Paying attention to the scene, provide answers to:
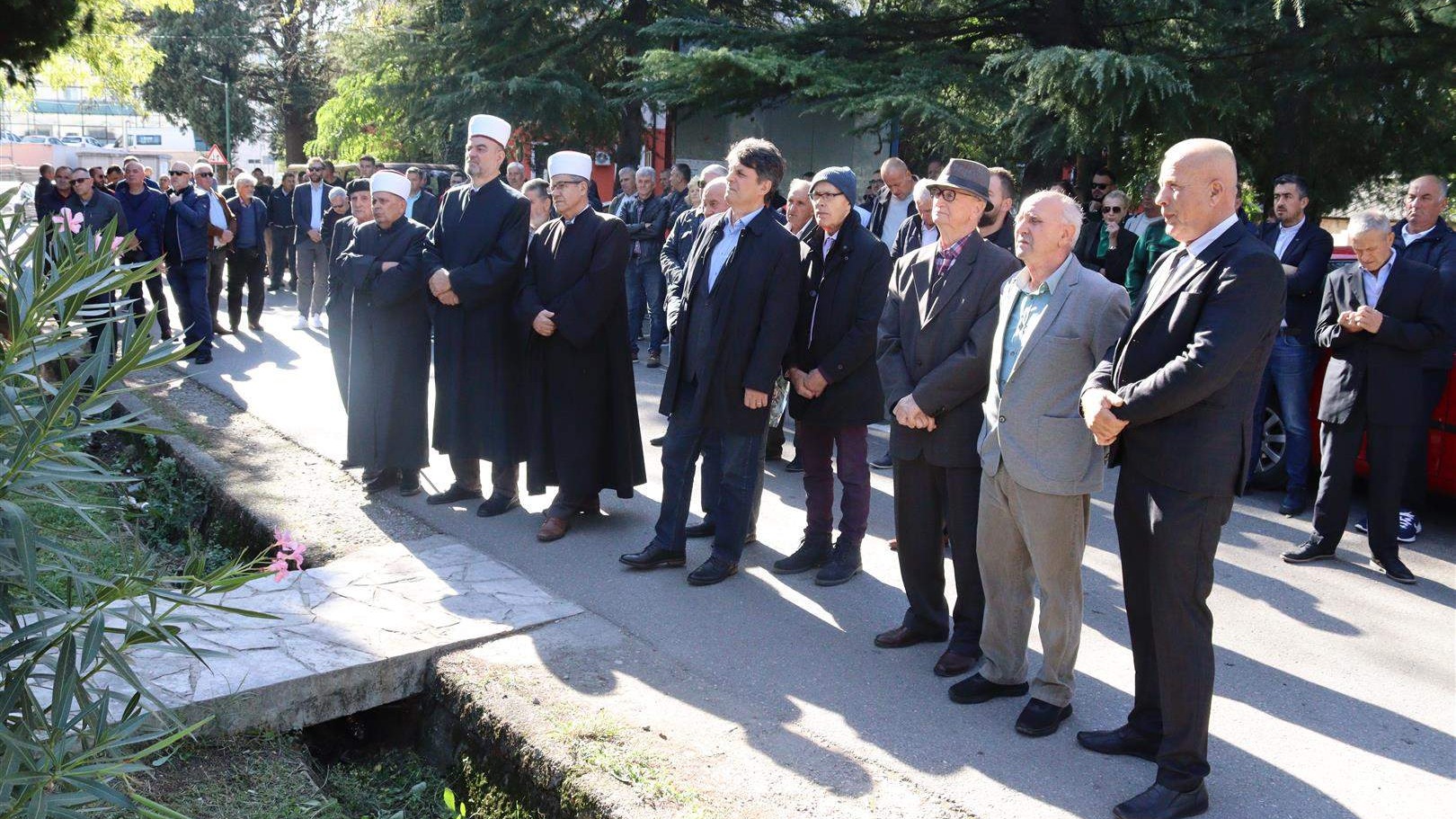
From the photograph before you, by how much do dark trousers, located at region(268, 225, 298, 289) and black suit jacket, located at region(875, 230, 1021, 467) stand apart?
45.8 feet

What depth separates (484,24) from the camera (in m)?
20.6

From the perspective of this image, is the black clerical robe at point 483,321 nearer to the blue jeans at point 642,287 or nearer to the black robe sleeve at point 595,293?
the black robe sleeve at point 595,293

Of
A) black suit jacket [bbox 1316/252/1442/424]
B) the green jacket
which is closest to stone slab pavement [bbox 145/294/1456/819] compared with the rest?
black suit jacket [bbox 1316/252/1442/424]

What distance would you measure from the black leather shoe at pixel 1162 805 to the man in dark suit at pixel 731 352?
2.53 metres

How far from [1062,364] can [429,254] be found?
13.7 ft

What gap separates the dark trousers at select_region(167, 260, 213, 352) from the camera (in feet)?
40.6

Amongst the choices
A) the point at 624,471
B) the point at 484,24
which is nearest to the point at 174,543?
the point at 624,471

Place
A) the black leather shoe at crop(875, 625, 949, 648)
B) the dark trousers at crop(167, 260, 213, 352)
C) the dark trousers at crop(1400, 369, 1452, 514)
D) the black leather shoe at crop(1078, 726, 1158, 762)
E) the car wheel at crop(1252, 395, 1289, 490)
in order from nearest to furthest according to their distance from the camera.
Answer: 1. the black leather shoe at crop(1078, 726, 1158, 762)
2. the black leather shoe at crop(875, 625, 949, 648)
3. the dark trousers at crop(1400, 369, 1452, 514)
4. the car wheel at crop(1252, 395, 1289, 490)
5. the dark trousers at crop(167, 260, 213, 352)

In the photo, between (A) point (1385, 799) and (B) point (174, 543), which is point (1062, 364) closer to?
(A) point (1385, 799)

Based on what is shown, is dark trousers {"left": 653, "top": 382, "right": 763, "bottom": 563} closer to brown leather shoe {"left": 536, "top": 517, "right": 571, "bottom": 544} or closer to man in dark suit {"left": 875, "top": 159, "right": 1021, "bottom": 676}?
brown leather shoe {"left": 536, "top": 517, "right": 571, "bottom": 544}

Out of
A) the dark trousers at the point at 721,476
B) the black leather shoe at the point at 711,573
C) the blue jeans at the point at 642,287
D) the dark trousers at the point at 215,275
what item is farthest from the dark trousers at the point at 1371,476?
the dark trousers at the point at 215,275

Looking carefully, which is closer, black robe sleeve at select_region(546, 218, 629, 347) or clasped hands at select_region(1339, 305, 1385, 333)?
clasped hands at select_region(1339, 305, 1385, 333)

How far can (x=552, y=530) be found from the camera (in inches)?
260

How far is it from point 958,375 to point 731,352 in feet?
4.27
